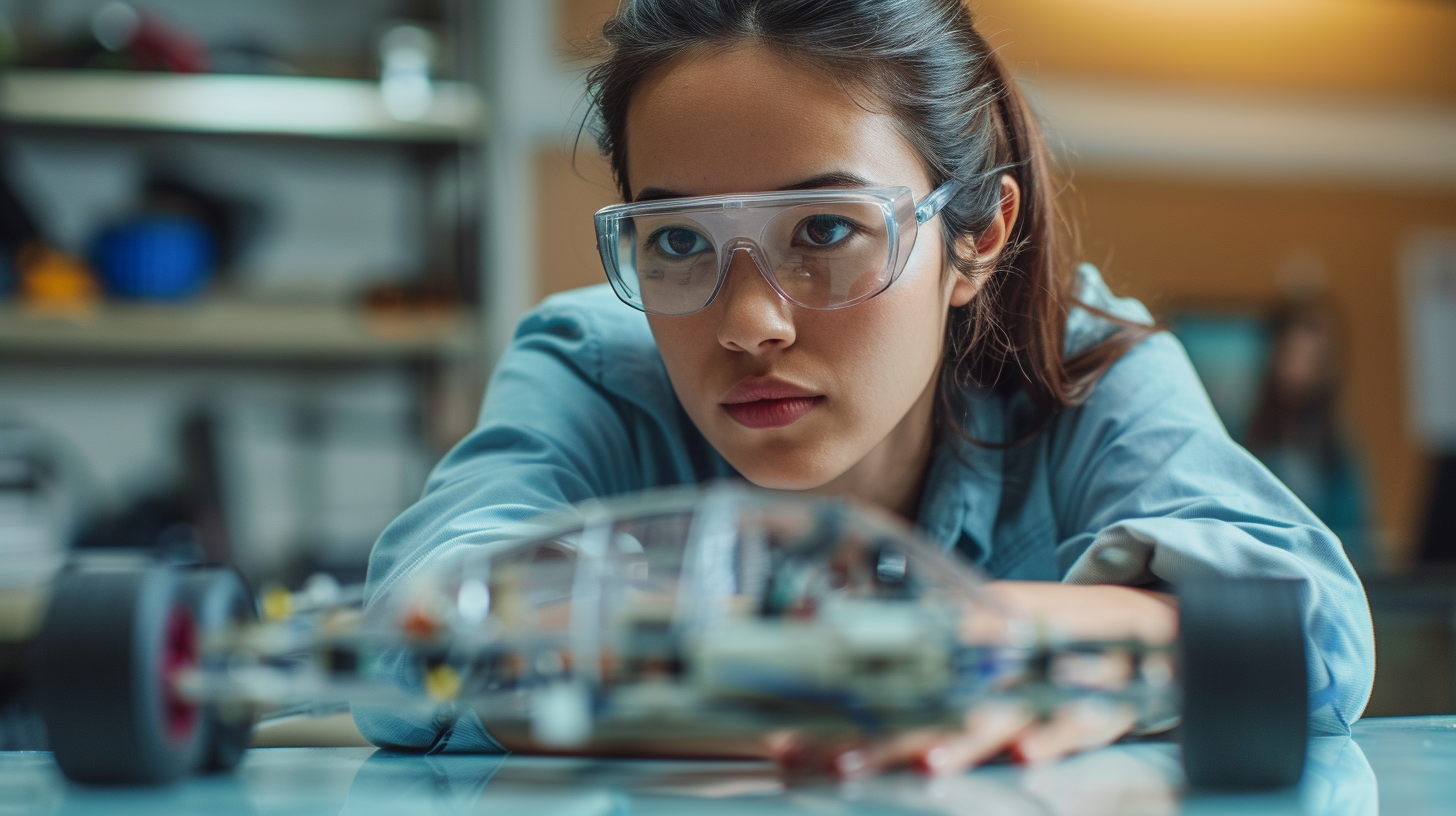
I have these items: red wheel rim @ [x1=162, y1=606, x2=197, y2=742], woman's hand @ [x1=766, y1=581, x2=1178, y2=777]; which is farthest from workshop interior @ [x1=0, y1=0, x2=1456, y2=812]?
red wheel rim @ [x1=162, y1=606, x2=197, y2=742]

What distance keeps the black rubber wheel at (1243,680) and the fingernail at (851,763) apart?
0.12m

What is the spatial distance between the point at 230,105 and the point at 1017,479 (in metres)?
1.88

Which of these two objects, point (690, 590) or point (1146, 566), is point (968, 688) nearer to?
point (690, 590)

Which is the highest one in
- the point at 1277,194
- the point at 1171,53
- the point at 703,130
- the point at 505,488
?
the point at 1171,53

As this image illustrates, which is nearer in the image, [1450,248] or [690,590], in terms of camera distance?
[690,590]

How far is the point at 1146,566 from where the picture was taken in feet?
2.31

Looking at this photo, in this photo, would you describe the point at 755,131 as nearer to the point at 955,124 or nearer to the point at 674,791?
the point at 955,124

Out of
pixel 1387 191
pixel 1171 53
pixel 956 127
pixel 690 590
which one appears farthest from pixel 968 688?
pixel 1387 191

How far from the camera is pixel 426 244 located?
103 inches

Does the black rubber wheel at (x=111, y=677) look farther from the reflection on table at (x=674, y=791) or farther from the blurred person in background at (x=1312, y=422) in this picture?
the blurred person in background at (x=1312, y=422)

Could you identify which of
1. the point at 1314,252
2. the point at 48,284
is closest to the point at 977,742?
the point at 48,284

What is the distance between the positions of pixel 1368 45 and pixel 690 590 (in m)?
3.47

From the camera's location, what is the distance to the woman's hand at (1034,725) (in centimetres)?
48

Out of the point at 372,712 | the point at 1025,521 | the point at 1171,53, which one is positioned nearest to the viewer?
the point at 372,712
